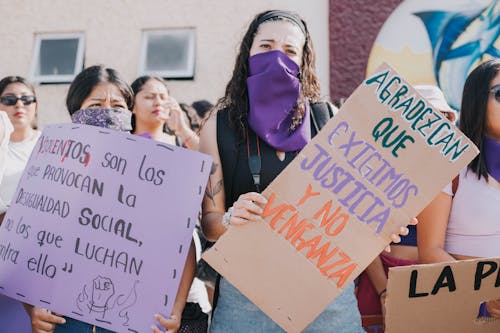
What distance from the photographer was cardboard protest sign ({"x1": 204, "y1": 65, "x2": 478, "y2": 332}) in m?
1.68

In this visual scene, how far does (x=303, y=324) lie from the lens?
5.53 ft

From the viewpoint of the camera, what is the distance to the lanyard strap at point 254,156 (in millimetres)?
1879

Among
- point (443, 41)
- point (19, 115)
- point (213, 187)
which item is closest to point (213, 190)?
point (213, 187)

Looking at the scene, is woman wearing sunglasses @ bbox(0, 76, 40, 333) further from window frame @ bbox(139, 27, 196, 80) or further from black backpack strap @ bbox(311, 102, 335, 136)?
window frame @ bbox(139, 27, 196, 80)

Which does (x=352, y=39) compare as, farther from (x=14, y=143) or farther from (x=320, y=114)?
(x=320, y=114)

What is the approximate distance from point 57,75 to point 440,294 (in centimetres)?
615

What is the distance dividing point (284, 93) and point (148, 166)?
588 millimetres

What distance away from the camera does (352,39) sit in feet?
20.1

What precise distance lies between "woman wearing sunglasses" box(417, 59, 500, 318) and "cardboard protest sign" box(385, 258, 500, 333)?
15 cm

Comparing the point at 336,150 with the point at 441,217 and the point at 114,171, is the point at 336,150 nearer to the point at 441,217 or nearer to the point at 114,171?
the point at 441,217

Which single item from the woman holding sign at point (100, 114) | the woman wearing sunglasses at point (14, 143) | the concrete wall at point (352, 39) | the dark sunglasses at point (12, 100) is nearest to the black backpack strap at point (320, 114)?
the woman holding sign at point (100, 114)

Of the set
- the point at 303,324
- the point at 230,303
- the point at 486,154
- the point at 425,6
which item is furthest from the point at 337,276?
the point at 425,6

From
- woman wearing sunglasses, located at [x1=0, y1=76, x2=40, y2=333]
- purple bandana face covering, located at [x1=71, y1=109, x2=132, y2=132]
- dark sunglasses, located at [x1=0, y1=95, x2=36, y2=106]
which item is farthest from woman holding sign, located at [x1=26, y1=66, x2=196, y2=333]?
dark sunglasses, located at [x1=0, y1=95, x2=36, y2=106]

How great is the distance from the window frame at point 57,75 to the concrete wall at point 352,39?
3.15 m
